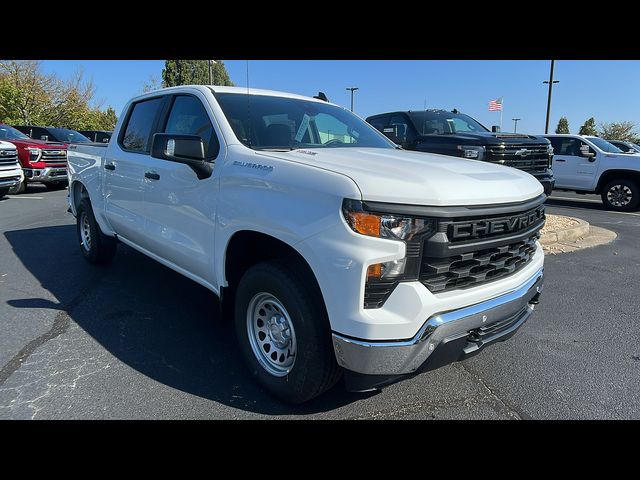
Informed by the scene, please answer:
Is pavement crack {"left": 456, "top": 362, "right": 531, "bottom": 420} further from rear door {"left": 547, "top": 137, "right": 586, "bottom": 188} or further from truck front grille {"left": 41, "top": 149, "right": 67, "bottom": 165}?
truck front grille {"left": 41, "top": 149, "right": 67, "bottom": 165}

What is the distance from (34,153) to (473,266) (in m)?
13.4

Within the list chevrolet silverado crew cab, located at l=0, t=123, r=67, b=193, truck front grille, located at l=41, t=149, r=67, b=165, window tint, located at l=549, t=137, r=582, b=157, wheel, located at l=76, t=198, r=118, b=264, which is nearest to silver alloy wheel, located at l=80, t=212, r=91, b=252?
wheel, located at l=76, t=198, r=118, b=264

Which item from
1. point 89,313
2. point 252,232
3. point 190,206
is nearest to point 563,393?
point 252,232

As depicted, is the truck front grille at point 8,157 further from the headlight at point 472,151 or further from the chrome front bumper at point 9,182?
the headlight at point 472,151

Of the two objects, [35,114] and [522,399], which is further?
[35,114]

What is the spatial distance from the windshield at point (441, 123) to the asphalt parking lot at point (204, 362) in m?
4.18

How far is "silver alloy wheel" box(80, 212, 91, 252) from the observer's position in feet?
18.3

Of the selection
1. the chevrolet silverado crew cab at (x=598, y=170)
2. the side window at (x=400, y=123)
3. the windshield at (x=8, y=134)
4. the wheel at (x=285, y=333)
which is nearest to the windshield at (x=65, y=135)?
the windshield at (x=8, y=134)

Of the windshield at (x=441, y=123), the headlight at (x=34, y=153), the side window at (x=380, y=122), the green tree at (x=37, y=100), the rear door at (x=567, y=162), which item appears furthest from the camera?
the green tree at (x=37, y=100)

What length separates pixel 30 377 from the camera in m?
3.00

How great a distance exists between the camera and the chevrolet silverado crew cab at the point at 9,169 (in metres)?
10.9
